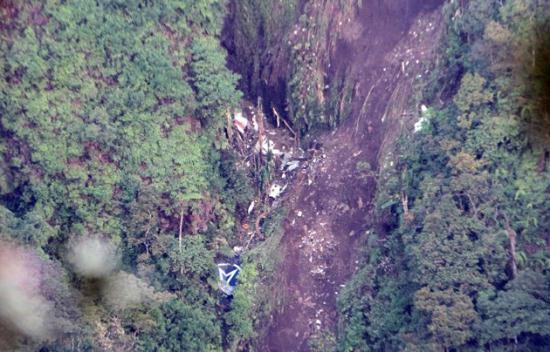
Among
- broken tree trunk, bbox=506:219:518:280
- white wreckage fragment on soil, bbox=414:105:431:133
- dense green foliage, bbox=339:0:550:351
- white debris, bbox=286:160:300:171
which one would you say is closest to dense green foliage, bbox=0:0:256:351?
white debris, bbox=286:160:300:171

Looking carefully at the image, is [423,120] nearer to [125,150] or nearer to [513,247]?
[513,247]

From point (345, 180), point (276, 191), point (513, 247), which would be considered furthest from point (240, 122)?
point (513, 247)

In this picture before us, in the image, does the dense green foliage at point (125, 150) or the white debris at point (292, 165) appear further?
the white debris at point (292, 165)

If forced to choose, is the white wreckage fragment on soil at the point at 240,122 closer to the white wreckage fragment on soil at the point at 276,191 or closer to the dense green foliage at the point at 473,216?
the white wreckage fragment on soil at the point at 276,191

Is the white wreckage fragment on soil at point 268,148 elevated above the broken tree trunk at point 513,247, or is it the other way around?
the white wreckage fragment on soil at point 268,148

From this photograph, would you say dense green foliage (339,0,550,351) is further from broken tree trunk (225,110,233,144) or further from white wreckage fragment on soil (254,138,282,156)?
broken tree trunk (225,110,233,144)

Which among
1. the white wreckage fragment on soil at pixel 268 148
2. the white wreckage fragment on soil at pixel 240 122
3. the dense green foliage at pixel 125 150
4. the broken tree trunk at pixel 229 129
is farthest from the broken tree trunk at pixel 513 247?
the white wreckage fragment on soil at pixel 240 122
